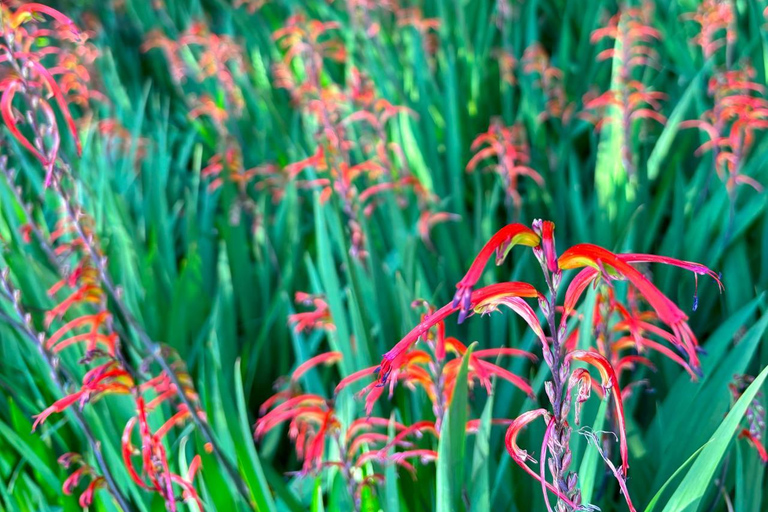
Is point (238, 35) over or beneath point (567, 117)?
over

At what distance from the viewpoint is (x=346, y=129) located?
1825 mm

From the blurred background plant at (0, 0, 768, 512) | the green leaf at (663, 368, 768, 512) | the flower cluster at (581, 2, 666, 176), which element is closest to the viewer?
the green leaf at (663, 368, 768, 512)

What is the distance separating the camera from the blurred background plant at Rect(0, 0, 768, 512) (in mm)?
853

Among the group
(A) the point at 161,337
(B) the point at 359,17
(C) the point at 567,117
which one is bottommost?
(A) the point at 161,337

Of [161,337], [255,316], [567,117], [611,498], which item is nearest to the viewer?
[611,498]

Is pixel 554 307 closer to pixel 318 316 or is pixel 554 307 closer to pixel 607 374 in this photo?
pixel 607 374

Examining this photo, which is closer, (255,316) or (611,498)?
(611,498)

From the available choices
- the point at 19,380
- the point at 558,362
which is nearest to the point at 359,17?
the point at 19,380

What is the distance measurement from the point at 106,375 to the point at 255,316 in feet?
2.39

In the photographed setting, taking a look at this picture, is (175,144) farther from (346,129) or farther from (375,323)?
(375,323)

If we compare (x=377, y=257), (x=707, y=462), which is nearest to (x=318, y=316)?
(x=377, y=257)

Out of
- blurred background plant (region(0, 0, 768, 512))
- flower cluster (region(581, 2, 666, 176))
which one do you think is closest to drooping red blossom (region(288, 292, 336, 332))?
blurred background plant (region(0, 0, 768, 512))

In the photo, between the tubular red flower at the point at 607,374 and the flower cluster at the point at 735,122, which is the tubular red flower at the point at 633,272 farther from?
the flower cluster at the point at 735,122

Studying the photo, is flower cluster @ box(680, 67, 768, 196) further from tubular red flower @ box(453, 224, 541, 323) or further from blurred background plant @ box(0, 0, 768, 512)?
tubular red flower @ box(453, 224, 541, 323)
